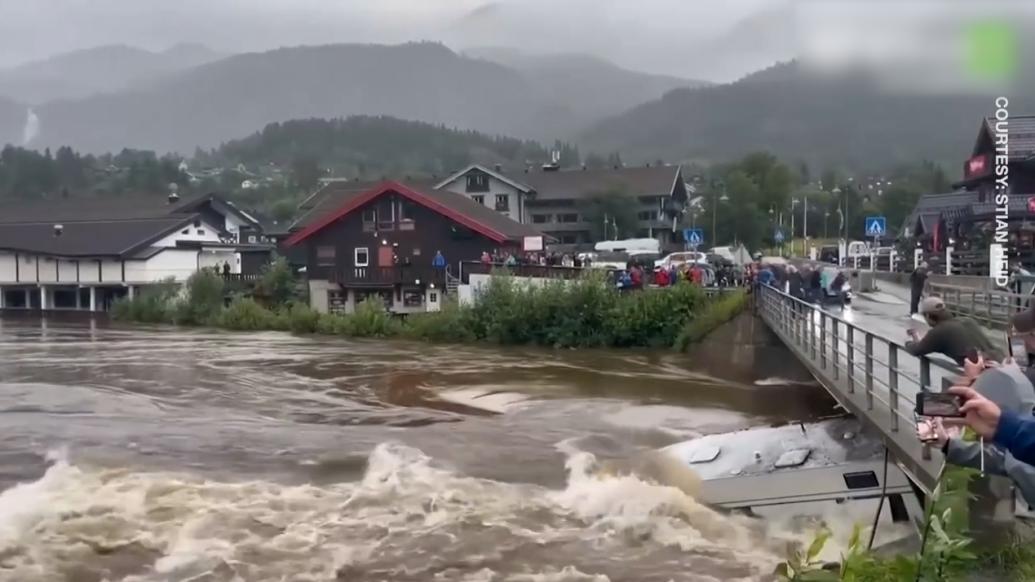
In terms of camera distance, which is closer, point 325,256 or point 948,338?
point 948,338

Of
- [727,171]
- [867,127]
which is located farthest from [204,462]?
[727,171]

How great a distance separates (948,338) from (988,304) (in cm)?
1536

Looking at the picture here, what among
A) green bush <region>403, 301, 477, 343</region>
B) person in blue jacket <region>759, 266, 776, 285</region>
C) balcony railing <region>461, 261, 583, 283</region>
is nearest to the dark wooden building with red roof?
balcony railing <region>461, 261, 583, 283</region>

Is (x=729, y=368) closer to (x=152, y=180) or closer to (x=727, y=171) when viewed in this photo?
(x=727, y=171)

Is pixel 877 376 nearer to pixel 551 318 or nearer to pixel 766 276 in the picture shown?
pixel 766 276

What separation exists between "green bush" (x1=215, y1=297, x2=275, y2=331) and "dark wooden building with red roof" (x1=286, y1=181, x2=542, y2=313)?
4.85m

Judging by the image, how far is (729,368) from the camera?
90.5 feet

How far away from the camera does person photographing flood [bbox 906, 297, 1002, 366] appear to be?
8453 millimetres

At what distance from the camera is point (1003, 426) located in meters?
3.33

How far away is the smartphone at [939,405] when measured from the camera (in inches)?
140

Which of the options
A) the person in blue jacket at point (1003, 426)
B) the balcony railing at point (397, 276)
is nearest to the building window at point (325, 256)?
the balcony railing at point (397, 276)

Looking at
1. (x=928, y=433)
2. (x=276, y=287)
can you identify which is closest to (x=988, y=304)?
(x=928, y=433)

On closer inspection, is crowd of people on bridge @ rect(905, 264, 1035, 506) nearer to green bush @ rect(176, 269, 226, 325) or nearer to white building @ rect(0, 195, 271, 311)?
green bush @ rect(176, 269, 226, 325)

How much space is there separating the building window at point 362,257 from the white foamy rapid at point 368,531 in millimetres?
36884
